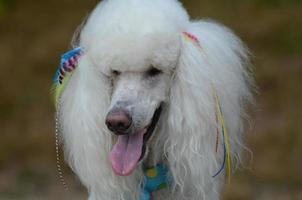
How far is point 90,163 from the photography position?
4.27m

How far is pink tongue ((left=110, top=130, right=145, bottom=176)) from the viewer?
13.5 ft

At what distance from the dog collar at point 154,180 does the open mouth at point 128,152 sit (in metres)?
0.18

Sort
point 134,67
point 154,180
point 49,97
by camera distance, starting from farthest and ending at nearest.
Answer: point 49,97, point 154,180, point 134,67

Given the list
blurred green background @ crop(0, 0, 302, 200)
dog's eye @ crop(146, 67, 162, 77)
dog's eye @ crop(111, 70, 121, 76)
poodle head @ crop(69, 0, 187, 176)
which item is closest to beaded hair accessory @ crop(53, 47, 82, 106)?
poodle head @ crop(69, 0, 187, 176)

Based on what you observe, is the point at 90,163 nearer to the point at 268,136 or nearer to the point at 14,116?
the point at 268,136

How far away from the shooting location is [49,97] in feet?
28.3

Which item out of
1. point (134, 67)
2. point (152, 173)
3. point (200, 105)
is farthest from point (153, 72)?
point (152, 173)

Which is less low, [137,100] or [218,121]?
[137,100]

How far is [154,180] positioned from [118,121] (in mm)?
454

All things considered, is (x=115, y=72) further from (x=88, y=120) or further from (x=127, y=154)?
(x=127, y=154)

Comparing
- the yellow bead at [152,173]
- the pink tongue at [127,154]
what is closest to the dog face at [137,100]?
the pink tongue at [127,154]

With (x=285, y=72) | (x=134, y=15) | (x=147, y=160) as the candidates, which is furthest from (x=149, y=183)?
(x=285, y=72)

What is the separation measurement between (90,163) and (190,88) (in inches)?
22.4

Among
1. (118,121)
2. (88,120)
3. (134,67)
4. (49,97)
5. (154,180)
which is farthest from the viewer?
(49,97)
